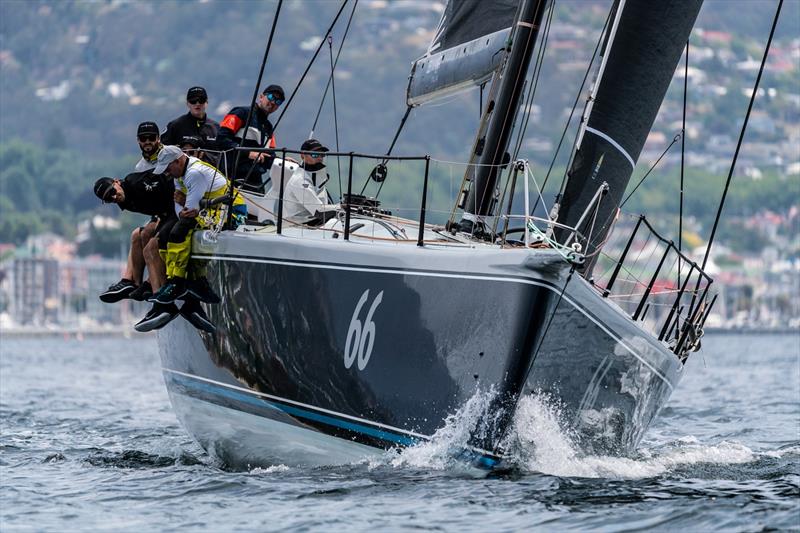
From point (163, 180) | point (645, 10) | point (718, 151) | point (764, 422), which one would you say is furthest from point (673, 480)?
point (718, 151)

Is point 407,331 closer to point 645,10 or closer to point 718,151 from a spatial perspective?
point 645,10

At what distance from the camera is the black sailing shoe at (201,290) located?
959cm

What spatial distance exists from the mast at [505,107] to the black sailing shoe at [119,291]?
2195 mm

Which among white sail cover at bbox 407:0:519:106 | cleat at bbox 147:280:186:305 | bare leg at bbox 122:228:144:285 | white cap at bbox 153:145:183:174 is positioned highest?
white sail cover at bbox 407:0:519:106

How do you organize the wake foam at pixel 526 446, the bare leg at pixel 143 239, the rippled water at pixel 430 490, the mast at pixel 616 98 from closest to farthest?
the rippled water at pixel 430 490
the wake foam at pixel 526 446
the mast at pixel 616 98
the bare leg at pixel 143 239

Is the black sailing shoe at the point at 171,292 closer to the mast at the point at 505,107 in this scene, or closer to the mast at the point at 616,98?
the mast at the point at 505,107

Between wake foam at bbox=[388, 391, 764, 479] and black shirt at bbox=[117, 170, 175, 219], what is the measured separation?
97.3 inches

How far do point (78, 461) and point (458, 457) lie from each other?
141 inches

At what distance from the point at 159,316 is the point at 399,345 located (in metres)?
1.96

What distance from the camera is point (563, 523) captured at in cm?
727

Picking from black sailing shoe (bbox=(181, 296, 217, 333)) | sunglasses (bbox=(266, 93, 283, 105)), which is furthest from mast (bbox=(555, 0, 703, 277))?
sunglasses (bbox=(266, 93, 283, 105))

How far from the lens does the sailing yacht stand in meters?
8.08

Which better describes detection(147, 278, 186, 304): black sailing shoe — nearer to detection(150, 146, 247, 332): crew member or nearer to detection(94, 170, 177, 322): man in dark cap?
detection(150, 146, 247, 332): crew member

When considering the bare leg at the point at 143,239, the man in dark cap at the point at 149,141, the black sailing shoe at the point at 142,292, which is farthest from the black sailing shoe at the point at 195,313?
the man in dark cap at the point at 149,141
